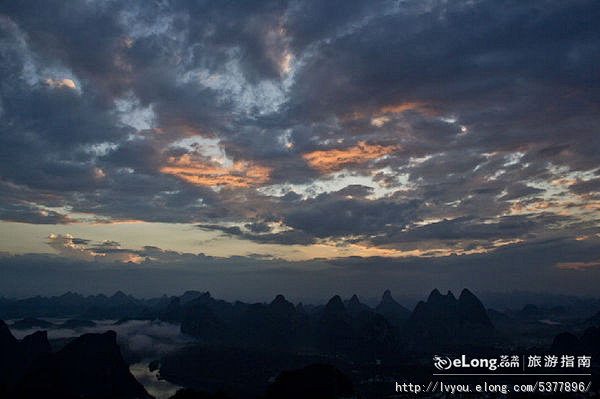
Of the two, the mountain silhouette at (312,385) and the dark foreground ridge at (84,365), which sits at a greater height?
the mountain silhouette at (312,385)

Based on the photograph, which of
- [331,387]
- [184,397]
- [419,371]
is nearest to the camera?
[184,397]

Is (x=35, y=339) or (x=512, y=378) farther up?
(x=35, y=339)

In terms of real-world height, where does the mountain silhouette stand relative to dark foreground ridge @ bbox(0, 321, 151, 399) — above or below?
above

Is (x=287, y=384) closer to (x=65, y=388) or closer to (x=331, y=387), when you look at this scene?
(x=331, y=387)

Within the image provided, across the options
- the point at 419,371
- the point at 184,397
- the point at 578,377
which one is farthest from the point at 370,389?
the point at 184,397

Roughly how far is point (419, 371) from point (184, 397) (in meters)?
152

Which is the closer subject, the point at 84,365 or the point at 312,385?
the point at 312,385

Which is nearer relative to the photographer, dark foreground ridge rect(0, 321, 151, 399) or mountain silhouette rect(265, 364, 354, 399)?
mountain silhouette rect(265, 364, 354, 399)

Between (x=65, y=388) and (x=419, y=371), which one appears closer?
(x=65, y=388)

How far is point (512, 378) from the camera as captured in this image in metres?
165

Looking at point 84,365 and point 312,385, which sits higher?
point 312,385

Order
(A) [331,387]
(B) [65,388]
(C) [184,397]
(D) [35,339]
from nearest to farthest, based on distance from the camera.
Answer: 1. (C) [184,397]
2. (A) [331,387]
3. (B) [65,388]
4. (D) [35,339]

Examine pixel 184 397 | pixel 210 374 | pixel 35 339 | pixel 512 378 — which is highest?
pixel 184 397

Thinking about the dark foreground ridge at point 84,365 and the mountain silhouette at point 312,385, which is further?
the dark foreground ridge at point 84,365
